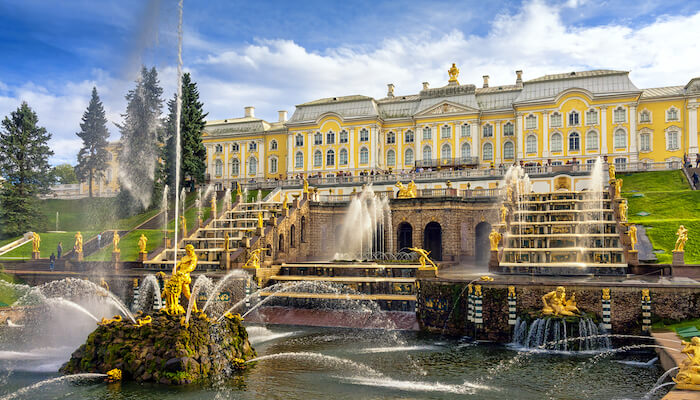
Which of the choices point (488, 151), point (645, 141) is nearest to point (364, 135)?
point (488, 151)

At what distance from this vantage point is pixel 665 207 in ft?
126

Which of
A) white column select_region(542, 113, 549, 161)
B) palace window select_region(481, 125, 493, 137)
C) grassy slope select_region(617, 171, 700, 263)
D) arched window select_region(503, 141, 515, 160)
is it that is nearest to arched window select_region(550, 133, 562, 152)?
white column select_region(542, 113, 549, 161)

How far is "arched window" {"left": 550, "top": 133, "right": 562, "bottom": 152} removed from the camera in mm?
60312

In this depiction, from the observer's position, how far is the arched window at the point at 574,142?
59.6m

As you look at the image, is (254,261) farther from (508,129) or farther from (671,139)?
(671,139)

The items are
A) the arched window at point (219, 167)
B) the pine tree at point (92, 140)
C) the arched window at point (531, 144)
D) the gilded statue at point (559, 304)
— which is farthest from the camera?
the arched window at point (219, 167)

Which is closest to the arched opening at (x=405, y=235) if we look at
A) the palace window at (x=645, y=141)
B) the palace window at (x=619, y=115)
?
the palace window at (x=619, y=115)

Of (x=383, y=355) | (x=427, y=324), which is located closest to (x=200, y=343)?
(x=383, y=355)

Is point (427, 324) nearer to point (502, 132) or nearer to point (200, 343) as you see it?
point (200, 343)

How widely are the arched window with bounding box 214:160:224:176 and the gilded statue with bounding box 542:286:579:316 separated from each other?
6336 cm

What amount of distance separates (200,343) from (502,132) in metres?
53.8

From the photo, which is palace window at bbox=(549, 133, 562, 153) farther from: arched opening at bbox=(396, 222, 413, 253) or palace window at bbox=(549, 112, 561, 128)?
arched opening at bbox=(396, 222, 413, 253)

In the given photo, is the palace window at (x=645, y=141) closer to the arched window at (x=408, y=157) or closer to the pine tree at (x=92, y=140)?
the arched window at (x=408, y=157)

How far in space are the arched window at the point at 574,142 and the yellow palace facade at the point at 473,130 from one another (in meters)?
0.10
